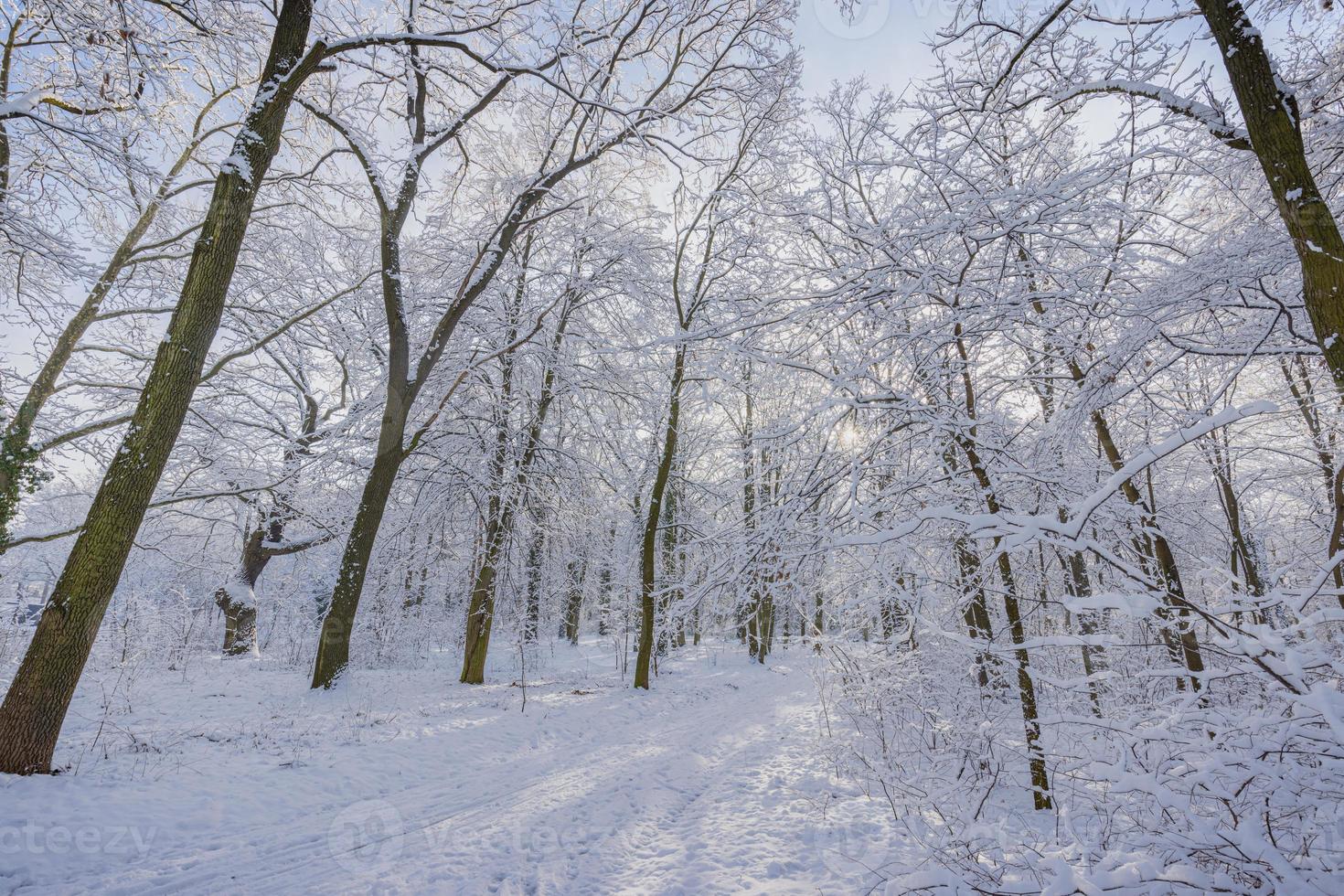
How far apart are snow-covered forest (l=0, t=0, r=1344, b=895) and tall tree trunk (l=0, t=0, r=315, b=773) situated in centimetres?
3

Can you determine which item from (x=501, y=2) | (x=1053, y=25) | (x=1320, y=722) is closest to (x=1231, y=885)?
(x=1320, y=722)

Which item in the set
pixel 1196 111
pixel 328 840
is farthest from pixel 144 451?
pixel 1196 111

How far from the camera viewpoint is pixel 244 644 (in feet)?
49.3

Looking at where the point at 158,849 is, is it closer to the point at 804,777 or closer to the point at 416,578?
the point at 804,777

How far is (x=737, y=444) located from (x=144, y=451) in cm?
552

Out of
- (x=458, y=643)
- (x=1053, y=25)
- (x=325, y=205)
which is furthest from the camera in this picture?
(x=458, y=643)

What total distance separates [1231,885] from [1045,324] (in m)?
3.30

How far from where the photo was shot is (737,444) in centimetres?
549

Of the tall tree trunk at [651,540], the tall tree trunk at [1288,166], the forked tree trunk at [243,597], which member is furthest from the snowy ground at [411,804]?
the forked tree trunk at [243,597]

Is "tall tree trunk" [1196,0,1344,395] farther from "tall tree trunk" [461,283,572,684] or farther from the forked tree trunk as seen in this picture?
the forked tree trunk

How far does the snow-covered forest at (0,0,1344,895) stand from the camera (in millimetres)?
3039

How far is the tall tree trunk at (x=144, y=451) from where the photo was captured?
4.34 meters

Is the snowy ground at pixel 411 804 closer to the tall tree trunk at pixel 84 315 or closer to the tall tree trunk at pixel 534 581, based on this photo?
the tall tree trunk at pixel 84 315

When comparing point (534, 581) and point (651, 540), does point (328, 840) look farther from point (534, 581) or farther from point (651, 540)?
point (534, 581)
